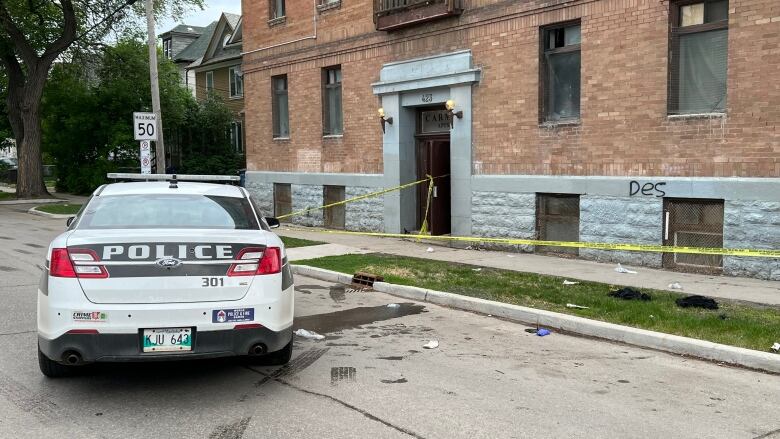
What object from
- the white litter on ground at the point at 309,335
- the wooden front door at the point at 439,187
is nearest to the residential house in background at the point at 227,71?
the wooden front door at the point at 439,187

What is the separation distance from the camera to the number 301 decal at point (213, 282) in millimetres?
5230

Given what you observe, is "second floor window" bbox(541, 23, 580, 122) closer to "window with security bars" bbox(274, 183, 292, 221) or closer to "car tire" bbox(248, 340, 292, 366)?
"car tire" bbox(248, 340, 292, 366)

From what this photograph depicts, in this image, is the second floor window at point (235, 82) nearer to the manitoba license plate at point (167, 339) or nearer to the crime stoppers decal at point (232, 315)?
the crime stoppers decal at point (232, 315)

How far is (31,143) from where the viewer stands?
3025cm

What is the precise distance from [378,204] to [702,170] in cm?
823

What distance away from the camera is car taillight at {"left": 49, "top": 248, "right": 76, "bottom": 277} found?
5.10 meters

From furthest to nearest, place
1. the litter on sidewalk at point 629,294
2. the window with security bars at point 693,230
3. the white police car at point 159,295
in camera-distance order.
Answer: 1. the window with security bars at point 693,230
2. the litter on sidewalk at point 629,294
3. the white police car at point 159,295

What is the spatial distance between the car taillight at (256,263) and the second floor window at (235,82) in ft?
110

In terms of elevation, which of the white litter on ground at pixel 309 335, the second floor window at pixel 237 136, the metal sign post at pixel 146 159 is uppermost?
the second floor window at pixel 237 136

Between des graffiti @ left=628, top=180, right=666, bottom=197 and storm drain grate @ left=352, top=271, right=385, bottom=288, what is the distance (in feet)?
15.4

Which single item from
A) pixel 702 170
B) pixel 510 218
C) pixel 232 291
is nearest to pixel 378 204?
pixel 510 218

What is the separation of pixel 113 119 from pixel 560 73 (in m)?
25.6

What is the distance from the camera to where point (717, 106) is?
36.4 ft

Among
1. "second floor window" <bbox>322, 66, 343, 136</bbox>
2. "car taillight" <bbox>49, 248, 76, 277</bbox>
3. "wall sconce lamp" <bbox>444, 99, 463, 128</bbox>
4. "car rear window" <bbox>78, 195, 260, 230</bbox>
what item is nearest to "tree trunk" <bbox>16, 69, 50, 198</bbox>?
"second floor window" <bbox>322, 66, 343, 136</bbox>
